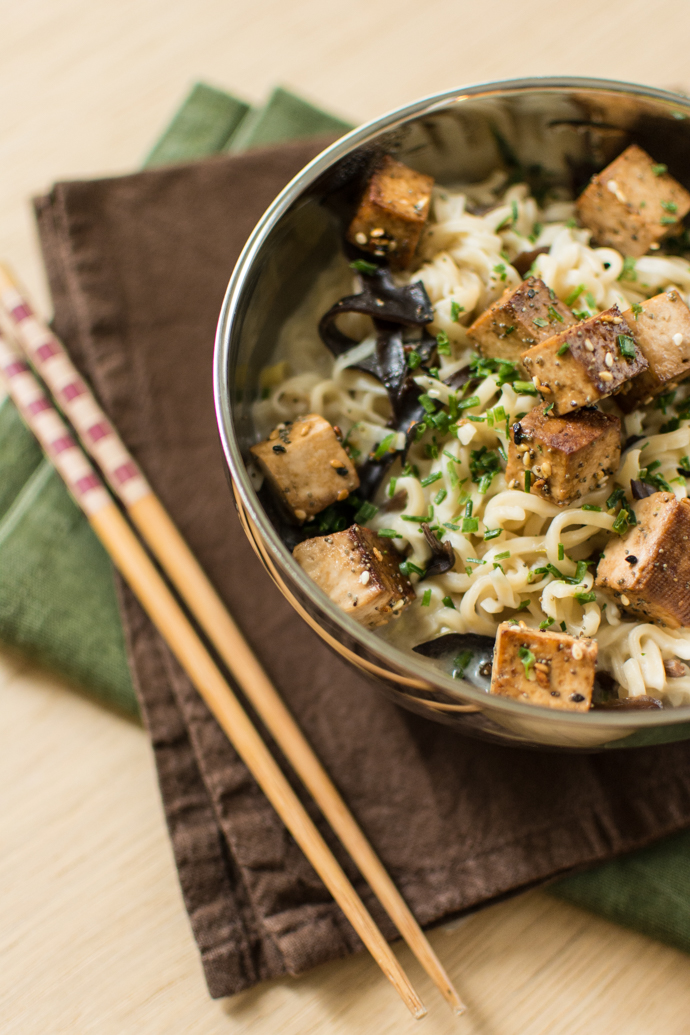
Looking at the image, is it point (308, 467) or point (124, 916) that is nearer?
point (308, 467)

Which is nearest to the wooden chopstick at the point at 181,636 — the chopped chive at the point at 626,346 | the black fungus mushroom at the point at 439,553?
the black fungus mushroom at the point at 439,553

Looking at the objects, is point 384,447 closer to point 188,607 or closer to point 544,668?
point 544,668

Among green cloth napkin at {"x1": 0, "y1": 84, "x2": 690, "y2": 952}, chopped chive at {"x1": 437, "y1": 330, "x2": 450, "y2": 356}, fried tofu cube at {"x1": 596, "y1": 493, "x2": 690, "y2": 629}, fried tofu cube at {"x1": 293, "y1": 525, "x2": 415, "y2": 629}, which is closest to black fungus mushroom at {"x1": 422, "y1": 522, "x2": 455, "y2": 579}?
fried tofu cube at {"x1": 293, "y1": 525, "x2": 415, "y2": 629}

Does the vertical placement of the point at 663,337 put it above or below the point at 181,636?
above

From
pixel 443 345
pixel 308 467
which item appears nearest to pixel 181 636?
pixel 308 467

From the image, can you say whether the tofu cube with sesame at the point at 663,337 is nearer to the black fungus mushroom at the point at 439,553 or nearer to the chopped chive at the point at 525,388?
the chopped chive at the point at 525,388

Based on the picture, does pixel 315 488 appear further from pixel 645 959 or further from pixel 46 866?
pixel 645 959
